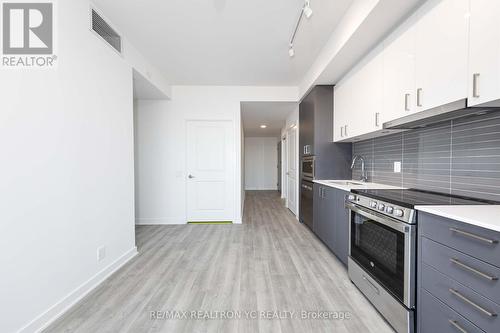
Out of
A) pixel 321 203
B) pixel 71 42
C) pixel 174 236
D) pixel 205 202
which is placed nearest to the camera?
pixel 71 42

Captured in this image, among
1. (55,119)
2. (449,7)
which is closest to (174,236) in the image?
(55,119)

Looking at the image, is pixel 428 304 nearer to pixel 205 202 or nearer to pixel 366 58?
pixel 366 58

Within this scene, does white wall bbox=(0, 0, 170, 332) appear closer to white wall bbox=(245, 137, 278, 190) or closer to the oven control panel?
the oven control panel

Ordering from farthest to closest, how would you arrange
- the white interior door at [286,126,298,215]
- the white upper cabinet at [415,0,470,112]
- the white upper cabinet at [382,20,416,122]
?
the white interior door at [286,126,298,215]
the white upper cabinet at [382,20,416,122]
the white upper cabinet at [415,0,470,112]

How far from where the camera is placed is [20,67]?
1438 mm

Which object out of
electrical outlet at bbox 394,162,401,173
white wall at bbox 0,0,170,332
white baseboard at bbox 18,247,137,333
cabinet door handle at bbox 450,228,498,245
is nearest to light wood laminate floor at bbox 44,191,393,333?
white baseboard at bbox 18,247,137,333

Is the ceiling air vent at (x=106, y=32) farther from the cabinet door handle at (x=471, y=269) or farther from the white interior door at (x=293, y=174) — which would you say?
the white interior door at (x=293, y=174)

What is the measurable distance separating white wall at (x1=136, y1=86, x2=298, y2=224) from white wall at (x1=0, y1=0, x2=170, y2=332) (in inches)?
65.3

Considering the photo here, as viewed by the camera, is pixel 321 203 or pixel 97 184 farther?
pixel 321 203

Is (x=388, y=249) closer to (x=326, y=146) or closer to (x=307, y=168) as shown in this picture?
(x=326, y=146)

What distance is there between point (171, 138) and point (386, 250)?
12.7 ft

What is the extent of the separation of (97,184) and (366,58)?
3.19 meters

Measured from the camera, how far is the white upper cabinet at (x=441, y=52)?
1.29m

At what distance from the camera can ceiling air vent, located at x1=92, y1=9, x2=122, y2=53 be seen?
6.84 feet
